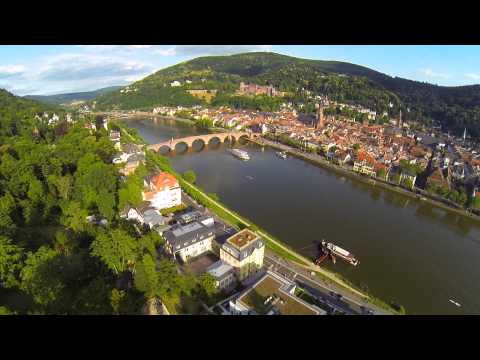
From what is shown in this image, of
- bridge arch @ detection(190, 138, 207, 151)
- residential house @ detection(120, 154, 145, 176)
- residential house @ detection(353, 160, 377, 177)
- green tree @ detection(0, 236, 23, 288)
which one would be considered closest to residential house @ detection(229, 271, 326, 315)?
green tree @ detection(0, 236, 23, 288)

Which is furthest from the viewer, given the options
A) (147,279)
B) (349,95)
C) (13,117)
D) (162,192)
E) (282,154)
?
(349,95)

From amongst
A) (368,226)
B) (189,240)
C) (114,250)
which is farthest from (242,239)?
(368,226)

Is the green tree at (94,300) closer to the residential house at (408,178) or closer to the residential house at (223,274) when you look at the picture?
the residential house at (223,274)

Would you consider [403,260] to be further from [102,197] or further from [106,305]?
[102,197]

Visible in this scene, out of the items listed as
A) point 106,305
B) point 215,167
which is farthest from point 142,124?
point 106,305

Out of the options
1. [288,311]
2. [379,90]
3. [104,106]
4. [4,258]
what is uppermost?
[379,90]

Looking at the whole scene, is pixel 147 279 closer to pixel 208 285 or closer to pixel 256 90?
pixel 208 285
